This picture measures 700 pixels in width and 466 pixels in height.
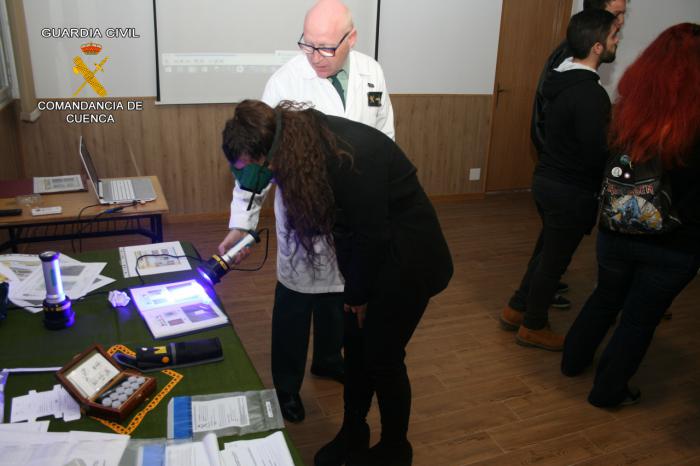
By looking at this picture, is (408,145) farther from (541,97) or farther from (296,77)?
(296,77)

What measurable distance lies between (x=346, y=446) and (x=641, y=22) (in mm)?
5008

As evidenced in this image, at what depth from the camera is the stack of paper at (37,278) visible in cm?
174

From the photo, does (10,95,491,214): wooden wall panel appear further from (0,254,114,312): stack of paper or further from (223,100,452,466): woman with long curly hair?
(223,100,452,466): woman with long curly hair

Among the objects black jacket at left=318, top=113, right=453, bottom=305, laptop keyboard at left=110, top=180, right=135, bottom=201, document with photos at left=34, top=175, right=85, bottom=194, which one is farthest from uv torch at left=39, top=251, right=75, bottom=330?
document with photos at left=34, top=175, right=85, bottom=194

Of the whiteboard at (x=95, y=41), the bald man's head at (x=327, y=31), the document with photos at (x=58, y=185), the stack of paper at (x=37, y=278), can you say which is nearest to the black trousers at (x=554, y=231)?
the bald man's head at (x=327, y=31)

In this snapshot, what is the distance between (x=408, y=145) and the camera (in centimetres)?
500

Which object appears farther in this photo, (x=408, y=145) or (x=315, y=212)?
(x=408, y=145)

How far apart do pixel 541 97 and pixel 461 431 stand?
5.03 ft

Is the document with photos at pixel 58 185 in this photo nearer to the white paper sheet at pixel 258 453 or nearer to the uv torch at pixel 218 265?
the uv torch at pixel 218 265

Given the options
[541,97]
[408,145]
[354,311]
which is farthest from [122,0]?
[354,311]

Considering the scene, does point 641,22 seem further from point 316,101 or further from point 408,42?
point 316,101

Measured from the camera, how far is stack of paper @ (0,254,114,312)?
1.74 metres

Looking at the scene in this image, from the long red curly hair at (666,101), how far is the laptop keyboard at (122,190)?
6.91 ft

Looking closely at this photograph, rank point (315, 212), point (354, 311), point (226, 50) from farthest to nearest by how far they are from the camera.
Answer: point (226, 50) < point (354, 311) < point (315, 212)
